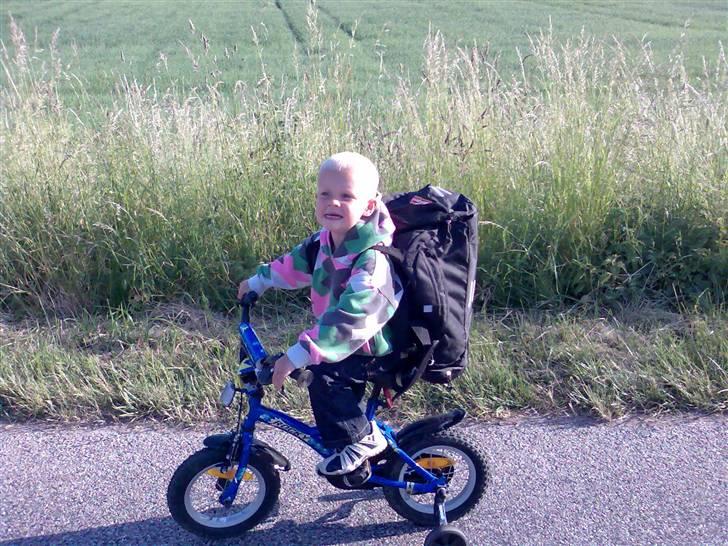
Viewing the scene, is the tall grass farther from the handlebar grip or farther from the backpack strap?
the handlebar grip

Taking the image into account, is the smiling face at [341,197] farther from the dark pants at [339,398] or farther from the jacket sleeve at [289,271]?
the dark pants at [339,398]

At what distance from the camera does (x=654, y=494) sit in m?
3.12

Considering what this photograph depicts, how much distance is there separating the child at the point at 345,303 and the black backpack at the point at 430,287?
0.19ft

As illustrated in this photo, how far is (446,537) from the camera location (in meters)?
2.80

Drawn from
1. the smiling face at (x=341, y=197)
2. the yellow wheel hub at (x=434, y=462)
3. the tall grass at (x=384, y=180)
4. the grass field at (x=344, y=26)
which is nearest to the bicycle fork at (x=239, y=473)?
the yellow wheel hub at (x=434, y=462)

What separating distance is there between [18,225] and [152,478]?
2283 mm

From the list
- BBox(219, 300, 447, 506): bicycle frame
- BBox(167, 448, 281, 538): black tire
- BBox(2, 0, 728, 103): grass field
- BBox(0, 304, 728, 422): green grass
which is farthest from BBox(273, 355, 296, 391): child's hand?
BBox(2, 0, 728, 103): grass field

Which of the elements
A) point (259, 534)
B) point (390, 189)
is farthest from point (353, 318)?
point (390, 189)

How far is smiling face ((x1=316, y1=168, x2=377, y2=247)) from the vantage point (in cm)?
260

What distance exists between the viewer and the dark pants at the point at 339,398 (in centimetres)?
275

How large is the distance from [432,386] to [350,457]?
1086 millimetres

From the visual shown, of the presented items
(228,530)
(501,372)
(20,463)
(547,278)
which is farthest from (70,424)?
(547,278)

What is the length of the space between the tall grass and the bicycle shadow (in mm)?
1846

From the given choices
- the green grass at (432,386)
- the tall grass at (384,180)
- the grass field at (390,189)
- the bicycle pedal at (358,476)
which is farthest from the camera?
the tall grass at (384,180)
